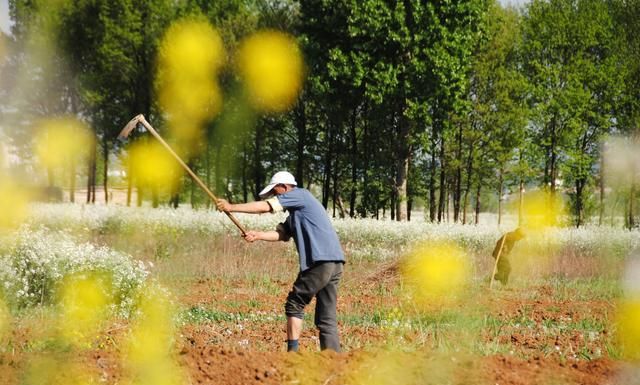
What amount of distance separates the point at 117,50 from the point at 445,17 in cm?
1660

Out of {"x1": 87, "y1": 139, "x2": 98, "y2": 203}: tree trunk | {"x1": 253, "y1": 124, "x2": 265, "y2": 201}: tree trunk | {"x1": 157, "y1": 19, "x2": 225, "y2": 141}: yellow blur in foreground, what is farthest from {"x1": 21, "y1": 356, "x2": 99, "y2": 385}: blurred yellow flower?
{"x1": 87, "y1": 139, "x2": 98, "y2": 203}: tree trunk

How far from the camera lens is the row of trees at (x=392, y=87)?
28312 mm

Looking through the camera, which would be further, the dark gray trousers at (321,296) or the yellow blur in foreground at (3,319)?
the yellow blur in foreground at (3,319)

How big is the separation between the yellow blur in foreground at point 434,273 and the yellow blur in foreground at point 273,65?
17552mm

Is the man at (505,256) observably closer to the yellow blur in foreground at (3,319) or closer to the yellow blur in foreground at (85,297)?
the yellow blur in foreground at (85,297)

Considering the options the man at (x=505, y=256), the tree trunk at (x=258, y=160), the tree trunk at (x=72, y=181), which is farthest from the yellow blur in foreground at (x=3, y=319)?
the tree trunk at (x=72, y=181)

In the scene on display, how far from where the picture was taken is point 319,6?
29.9m

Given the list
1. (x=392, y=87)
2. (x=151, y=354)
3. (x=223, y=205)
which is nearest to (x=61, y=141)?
(x=392, y=87)

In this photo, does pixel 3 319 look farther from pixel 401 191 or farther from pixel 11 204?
pixel 401 191

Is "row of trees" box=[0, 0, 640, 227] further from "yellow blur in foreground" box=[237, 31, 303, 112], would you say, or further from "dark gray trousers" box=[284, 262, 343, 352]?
"dark gray trousers" box=[284, 262, 343, 352]

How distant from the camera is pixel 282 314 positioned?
35.2 feet

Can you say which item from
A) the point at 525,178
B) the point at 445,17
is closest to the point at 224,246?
the point at 445,17

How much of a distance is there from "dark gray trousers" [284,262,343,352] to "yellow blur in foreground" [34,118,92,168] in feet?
113

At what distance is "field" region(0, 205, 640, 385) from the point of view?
18.3 ft
